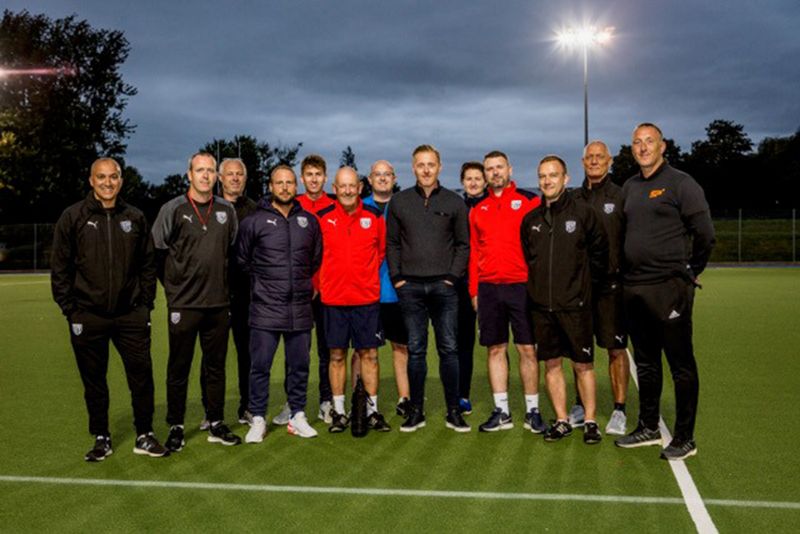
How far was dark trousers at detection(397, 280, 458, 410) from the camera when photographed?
21.3ft

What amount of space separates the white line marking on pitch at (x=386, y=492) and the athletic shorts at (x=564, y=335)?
1458 millimetres

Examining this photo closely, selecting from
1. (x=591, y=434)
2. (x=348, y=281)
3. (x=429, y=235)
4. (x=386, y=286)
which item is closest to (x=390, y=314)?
(x=386, y=286)

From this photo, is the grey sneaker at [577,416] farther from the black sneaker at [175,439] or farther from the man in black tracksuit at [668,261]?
the black sneaker at [175,439]

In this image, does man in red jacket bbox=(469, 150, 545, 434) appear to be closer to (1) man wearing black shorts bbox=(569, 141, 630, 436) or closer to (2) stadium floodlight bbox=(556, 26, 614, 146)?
(1) man wearing black shorts bbox=(569, 141, 630, 436)

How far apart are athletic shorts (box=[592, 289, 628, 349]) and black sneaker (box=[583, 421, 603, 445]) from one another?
0.61 m

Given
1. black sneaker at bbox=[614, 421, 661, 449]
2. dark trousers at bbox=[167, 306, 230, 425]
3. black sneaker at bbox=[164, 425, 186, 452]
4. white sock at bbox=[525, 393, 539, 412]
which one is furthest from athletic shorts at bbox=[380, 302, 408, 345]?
black sneaker at bbox=[614, 421, 661, 449]

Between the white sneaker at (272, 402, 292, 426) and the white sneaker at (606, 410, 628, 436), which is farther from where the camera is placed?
the white sneaker at (272, 402, 292, 426)

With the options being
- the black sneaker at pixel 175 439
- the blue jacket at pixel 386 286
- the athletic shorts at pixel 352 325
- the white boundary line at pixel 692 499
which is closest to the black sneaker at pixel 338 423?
the athletic shorts at pixel 352 325

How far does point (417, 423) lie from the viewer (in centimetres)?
659

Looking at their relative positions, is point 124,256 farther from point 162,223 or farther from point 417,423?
point 417,423

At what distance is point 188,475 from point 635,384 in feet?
16.5

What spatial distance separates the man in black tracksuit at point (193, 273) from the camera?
598 cm

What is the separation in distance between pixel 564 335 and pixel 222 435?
2.68 meters

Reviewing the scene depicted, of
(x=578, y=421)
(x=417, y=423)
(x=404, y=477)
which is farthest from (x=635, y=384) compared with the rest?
(x=404, y=477)
